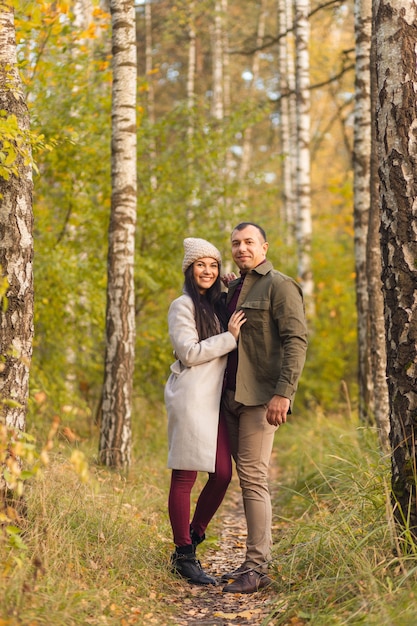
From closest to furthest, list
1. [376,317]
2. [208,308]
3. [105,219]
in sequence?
1. [208,308]
2. [376,317]
3. [105,219]

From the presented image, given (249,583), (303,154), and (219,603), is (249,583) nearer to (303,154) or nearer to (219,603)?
(219,603)

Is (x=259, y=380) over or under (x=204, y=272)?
under

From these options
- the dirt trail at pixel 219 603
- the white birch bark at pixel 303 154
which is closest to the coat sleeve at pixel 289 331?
the dirt trail at pixel 219 603

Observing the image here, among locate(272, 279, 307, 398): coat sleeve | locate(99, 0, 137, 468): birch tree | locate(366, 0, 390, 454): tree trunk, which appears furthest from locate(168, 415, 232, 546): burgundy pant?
locate(366, 0, 390, 454): tree trunk

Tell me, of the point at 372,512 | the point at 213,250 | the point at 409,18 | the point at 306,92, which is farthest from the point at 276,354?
the point at 306,92

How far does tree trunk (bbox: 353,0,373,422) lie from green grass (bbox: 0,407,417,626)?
6.87 feet

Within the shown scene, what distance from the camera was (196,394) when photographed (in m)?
4.80

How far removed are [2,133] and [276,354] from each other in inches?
82.9

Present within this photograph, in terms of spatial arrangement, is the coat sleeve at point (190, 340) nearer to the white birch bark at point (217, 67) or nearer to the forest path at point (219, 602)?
the forest path at point (219, 602)

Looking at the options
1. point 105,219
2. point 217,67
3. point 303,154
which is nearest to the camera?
point 105,219

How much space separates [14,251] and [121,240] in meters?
2.87

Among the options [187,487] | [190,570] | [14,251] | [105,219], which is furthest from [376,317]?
[14,251]

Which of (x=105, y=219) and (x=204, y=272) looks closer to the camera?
(x=204, y=272)

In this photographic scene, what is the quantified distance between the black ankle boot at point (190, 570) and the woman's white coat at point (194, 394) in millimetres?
602
